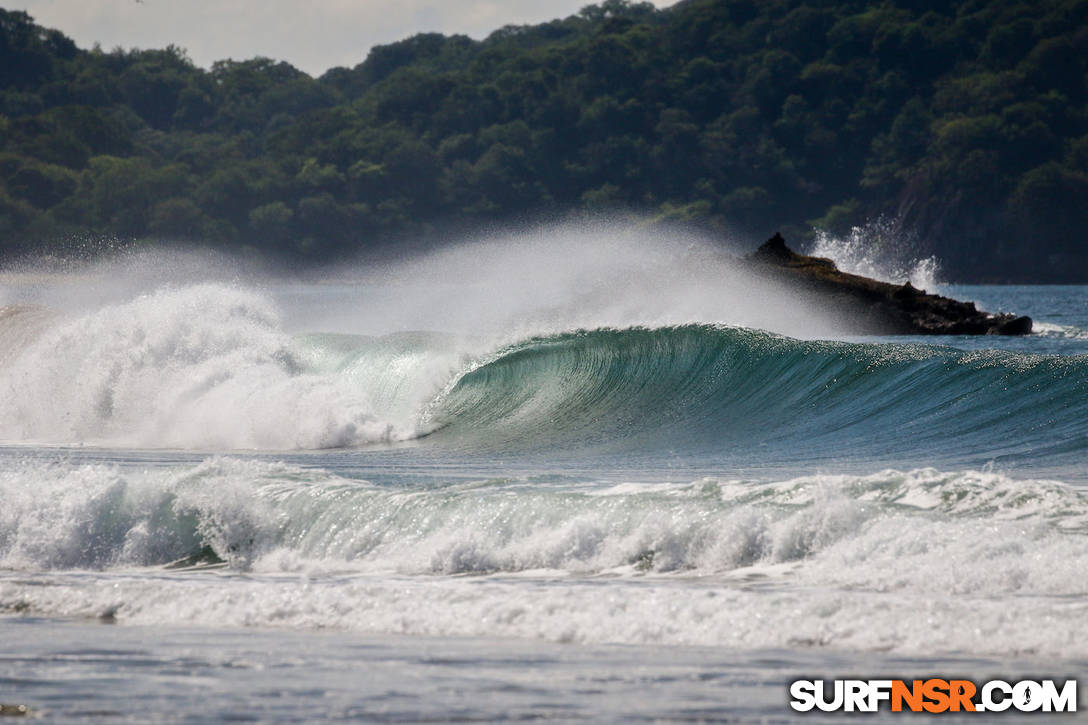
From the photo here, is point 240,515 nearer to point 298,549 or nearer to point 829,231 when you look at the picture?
point 298,549

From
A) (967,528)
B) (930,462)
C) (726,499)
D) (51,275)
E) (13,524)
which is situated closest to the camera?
(967,528)

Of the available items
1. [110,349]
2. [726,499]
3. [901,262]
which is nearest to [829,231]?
[901,262]

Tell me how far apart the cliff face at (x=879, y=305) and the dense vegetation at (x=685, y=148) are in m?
82.0

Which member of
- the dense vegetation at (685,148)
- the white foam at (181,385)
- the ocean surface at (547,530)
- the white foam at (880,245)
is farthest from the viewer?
the dense vegetation at (685,148)

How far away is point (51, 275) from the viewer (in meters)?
99.2

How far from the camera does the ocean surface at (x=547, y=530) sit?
8180 millimetres

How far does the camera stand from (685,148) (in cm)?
12862

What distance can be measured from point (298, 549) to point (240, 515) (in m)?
0.79
